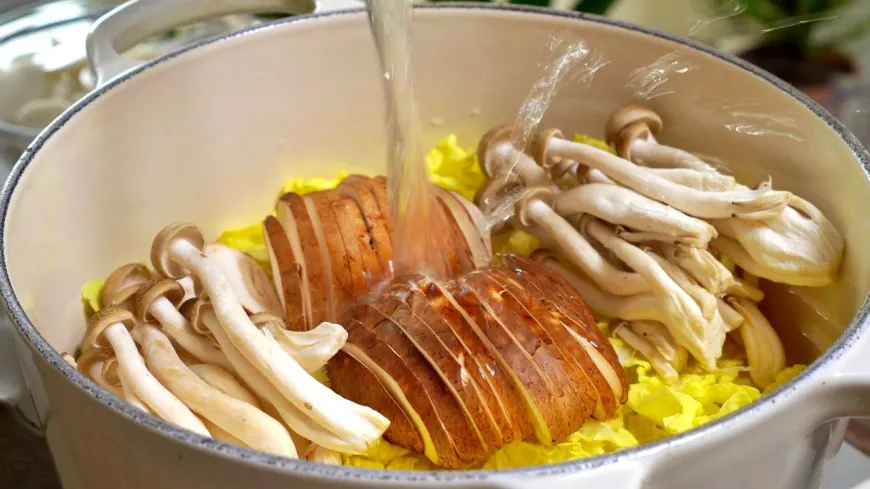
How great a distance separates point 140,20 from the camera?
33.7 inches

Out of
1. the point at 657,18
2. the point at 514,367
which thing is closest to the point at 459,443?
the point at 514,367

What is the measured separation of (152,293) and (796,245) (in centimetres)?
56

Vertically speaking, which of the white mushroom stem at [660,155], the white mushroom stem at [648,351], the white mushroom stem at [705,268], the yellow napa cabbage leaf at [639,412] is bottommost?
the yellow napa cabbage leaf at [639,412]

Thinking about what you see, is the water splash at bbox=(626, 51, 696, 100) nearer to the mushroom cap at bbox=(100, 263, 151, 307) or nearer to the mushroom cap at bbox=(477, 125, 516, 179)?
the mushroom cap at bbox=(477, 125, 516, 179)

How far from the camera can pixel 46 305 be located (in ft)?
2.23

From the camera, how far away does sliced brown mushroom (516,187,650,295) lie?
2.46 ft

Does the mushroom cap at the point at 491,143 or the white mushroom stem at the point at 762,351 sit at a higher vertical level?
the mushroom cap at the point at 491,143

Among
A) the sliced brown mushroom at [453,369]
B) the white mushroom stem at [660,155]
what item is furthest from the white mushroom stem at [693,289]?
the sliced brown mushroom at [453,369]

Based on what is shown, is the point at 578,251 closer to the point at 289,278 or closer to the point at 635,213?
the point at 635,213

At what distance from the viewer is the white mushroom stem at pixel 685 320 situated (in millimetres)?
697

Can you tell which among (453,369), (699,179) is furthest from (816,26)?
(453,369)

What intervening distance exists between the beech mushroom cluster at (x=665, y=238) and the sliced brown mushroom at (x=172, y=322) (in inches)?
12.7

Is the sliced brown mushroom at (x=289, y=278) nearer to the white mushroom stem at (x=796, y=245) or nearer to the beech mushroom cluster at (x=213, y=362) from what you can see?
the beech mushroom cluster at (x=213, y=362)

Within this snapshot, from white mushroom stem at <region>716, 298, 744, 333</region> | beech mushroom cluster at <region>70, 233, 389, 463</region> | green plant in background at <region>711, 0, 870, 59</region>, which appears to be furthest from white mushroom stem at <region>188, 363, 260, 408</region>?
green plant in background at <region>711, 0, 870, 59</region>
